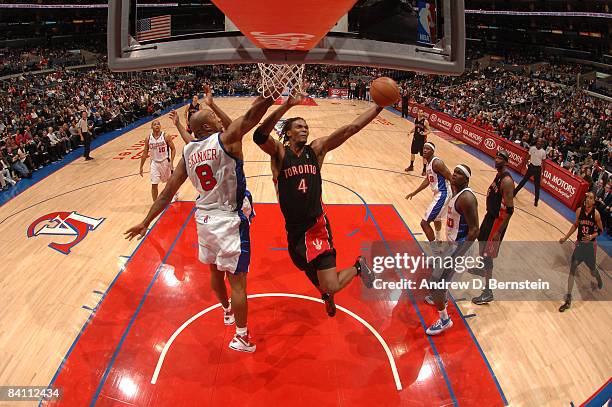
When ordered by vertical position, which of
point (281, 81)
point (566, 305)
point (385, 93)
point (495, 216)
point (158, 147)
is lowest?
point (566, 305)

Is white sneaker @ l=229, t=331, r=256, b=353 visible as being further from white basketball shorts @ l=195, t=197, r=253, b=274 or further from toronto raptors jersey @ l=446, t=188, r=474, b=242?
toronto raptors jersey @ l=446, t=188, r=474, b=242

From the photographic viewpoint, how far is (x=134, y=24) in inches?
138

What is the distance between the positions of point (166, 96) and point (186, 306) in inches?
839

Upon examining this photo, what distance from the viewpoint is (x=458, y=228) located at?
→ 5219mm

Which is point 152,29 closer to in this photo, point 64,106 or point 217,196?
point 217,196

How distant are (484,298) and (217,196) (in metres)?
4.18

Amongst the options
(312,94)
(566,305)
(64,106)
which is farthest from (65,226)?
(312,94)

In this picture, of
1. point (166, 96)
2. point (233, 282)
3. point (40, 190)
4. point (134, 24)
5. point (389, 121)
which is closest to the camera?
point (134, 24)

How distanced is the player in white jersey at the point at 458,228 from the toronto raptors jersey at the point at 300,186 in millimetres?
1763

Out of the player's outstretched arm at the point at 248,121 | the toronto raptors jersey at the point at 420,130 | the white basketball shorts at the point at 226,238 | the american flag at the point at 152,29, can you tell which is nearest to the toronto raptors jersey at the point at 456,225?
the white basketball shorts at the point at 226,238

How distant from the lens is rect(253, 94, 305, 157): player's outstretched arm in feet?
11.9

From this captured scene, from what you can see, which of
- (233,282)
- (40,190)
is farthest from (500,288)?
(40,190)

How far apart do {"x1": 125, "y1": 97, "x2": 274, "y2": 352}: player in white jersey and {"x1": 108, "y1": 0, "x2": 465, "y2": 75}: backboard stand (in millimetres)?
759

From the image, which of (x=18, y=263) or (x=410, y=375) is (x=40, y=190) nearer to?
(x=18, y=263)
